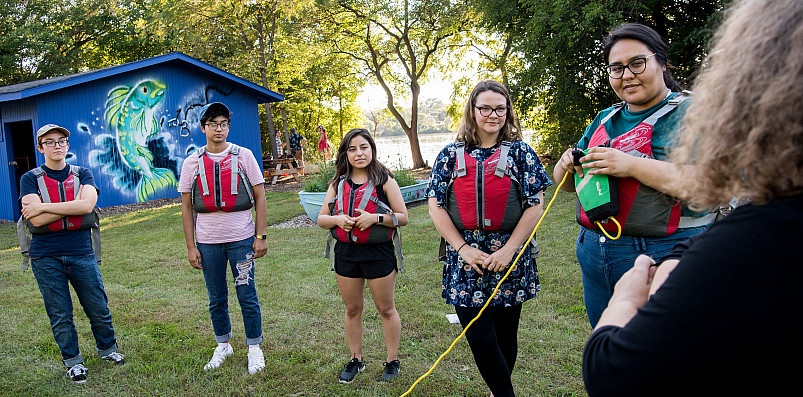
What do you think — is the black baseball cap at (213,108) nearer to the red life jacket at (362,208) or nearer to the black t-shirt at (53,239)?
the black t-shirt at (53,239)

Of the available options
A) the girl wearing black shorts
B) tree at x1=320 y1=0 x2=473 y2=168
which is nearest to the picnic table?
tree at x1=320 y1=0 x2=473 y2=168

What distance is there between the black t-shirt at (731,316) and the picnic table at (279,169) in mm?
18573

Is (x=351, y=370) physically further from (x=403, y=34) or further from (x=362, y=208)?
(x=403, y=34)

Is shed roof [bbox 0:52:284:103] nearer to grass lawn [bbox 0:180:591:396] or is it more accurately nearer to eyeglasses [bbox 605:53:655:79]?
grass lawn [bbox 0:180:591:396]

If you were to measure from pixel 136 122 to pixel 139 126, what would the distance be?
144 millimetres

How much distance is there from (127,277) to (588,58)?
12.3 meters

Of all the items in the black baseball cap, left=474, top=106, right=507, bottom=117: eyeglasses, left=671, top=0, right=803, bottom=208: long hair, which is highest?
the black baseball cap

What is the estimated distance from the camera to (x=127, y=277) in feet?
23.2

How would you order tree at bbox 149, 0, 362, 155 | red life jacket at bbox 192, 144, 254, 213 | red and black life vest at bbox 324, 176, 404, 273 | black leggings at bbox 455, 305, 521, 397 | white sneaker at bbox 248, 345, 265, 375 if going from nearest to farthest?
black leggings at bbox 455, 305, 521, 397 < red and black life vest at bbox 324, 176, 404, 273 < red life jacket at bbox 192, 144, 254, 213 < white sneaker at bbox 248, 345, 265, 375 < tree at bbox 149, 0, 362, 155

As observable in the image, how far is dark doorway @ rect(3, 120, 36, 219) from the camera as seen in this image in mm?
12922

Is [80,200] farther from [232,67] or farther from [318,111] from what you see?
[318,111]

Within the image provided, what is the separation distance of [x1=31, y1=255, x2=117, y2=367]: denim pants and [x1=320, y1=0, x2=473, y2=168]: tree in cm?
1907

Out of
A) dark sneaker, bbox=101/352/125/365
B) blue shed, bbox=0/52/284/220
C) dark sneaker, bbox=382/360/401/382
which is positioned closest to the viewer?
dark sneaker, bbox=382/360/401/382

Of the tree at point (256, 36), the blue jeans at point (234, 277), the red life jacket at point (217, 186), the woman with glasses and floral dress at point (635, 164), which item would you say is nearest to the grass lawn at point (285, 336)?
the blue jeans at point (234, 277)
